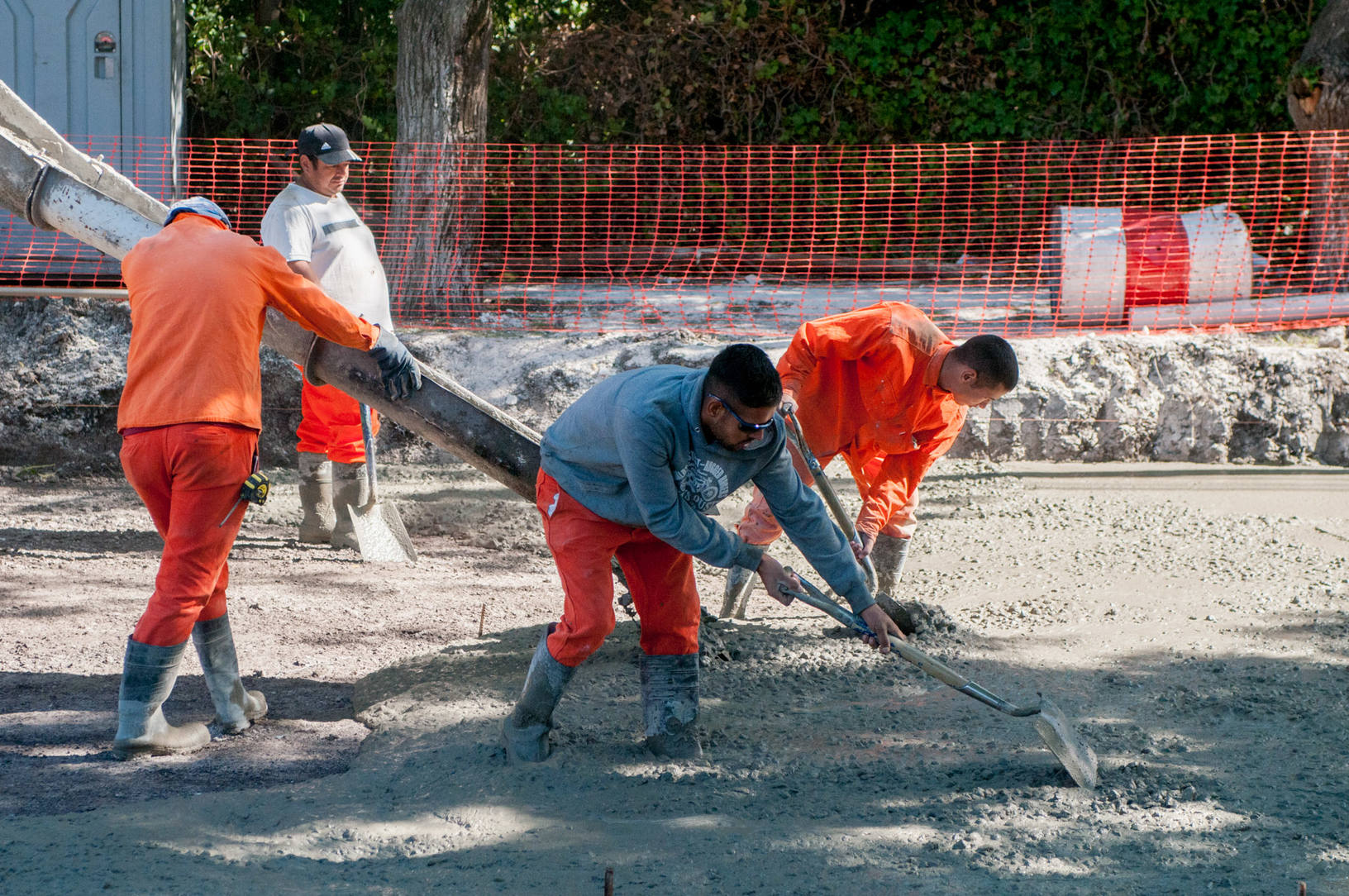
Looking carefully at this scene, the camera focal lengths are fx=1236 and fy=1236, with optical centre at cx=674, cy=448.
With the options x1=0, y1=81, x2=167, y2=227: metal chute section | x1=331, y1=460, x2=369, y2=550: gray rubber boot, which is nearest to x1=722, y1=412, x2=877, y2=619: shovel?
x1=331, y1=460, x2=369, y2=550: gray rubber boot

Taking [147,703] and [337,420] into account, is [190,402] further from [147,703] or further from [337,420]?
[337,420]

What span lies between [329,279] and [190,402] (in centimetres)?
193

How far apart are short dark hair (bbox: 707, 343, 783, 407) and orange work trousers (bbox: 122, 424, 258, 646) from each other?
54.5 inches

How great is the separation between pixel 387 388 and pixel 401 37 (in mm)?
4506

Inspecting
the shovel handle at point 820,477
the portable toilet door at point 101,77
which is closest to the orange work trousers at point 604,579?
the shovel handle at point 820,477

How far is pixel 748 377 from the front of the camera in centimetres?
277

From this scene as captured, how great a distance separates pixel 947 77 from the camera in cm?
1122

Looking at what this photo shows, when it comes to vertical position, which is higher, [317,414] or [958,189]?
[958,189]

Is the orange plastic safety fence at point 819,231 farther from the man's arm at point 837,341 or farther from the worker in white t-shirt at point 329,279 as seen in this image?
the man's arm at point 837,341

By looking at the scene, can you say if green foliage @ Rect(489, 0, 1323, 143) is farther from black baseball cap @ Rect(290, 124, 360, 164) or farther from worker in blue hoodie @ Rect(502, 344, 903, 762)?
worker in blue hoodie @ Rect(502, 344, 903, 762)

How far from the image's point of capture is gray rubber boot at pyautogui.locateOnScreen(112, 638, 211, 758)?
329 centimetres

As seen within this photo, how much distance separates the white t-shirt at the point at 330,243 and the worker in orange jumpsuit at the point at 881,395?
187 centimetres

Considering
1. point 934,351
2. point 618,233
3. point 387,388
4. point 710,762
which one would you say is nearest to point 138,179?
point 618,233

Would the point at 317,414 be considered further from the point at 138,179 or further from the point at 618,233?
the point at 618,233
